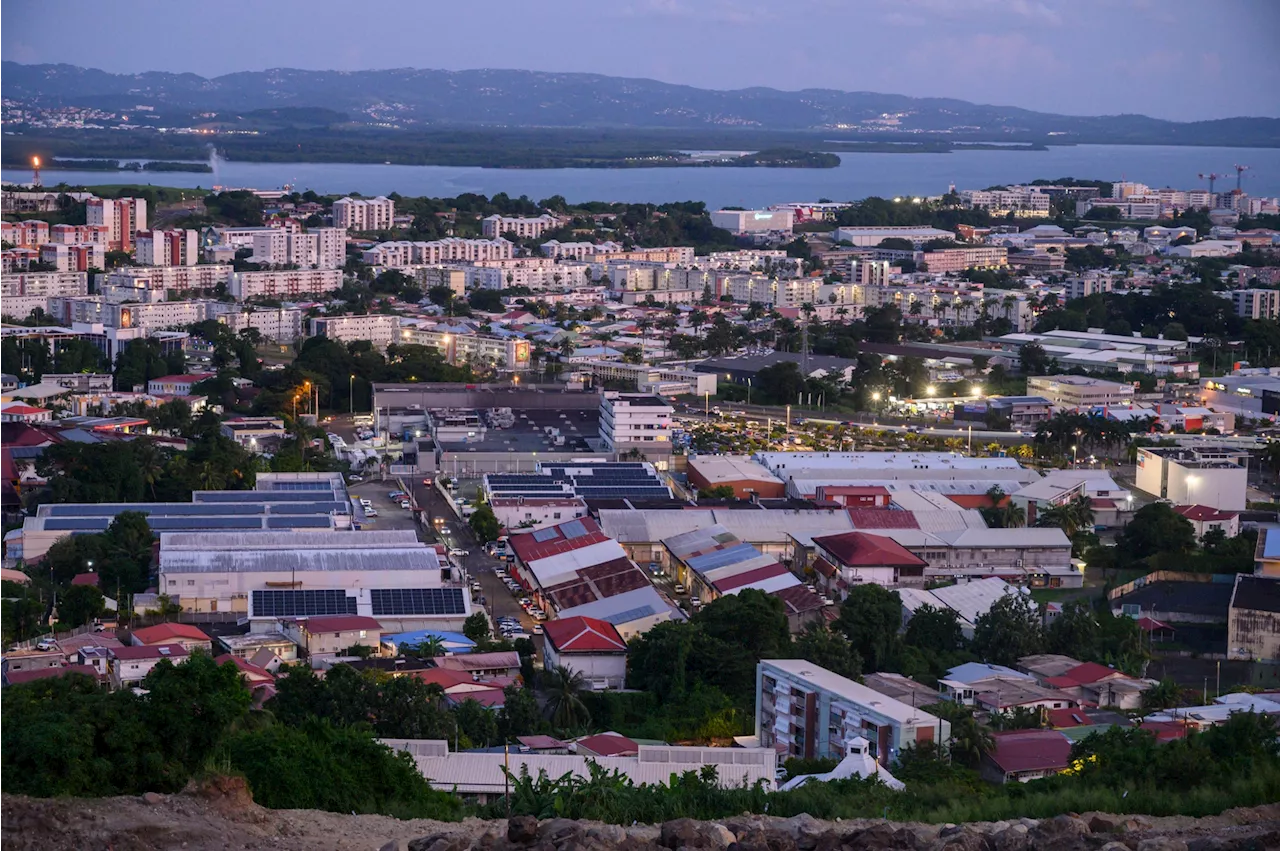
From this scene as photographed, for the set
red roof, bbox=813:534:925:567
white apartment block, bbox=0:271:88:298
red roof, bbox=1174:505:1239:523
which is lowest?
red roof, bbox=813:534:925:567

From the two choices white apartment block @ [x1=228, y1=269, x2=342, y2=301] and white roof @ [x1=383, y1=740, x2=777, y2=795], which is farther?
white apartment block @ [x1=228, y1=269, x2=342, y2=301]

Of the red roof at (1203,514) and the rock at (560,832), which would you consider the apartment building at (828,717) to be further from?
the red roof at (1203,514)

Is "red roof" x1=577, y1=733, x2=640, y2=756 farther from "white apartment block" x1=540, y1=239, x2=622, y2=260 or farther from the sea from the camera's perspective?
the sea

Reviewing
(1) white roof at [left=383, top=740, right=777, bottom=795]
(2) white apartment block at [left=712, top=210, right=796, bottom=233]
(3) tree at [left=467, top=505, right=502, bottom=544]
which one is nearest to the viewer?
(1) white roof at [left=383, top=740, right=777, bottom=795]

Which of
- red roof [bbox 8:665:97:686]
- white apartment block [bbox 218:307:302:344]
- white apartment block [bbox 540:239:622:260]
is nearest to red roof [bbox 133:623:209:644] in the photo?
red roof [bbox 8:665:97:686]

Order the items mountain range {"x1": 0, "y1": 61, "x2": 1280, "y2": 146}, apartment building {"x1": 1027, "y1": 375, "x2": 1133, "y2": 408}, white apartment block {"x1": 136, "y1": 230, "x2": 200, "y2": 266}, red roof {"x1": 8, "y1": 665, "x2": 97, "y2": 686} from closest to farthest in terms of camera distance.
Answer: red roof {"x1": 8, "y1": 665, "x2": 97, "y2": 686} → apartment building {"x1": 1027, "y1": 375, "x2": 1133, "y2": 408} → white apartment block {"x1": 136, "y1": 230, "x2": 200, "y2": 266} → mountain range {"x1": 0, "y1": 61, "x2": 1280, "y2": 146}

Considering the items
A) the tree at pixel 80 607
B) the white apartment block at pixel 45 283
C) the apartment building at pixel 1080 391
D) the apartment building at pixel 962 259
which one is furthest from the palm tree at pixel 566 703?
the apartment building at pixel 962 259
